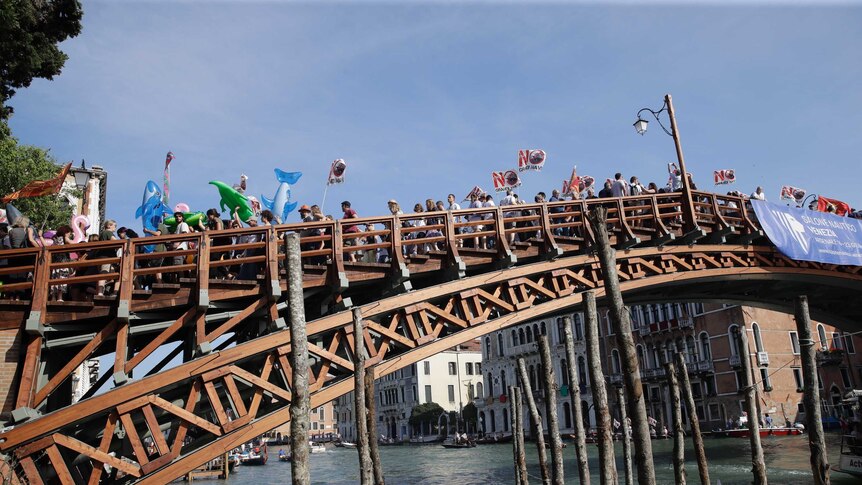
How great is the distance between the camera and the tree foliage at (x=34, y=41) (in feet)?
47.3

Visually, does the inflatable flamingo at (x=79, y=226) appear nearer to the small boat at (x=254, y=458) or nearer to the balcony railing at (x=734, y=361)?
the balcony railing at (x=734, y=361)

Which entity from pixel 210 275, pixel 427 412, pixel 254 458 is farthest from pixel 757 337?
pixel 427 412

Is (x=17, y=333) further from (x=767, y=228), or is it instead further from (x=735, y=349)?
(x=735, y=349)

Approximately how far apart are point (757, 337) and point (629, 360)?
46942mm

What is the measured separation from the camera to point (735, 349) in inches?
1976

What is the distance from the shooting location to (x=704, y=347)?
174 feet

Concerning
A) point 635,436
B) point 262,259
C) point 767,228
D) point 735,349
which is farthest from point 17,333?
point 735,349

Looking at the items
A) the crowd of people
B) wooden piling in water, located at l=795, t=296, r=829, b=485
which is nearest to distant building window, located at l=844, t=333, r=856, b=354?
the crowd of people

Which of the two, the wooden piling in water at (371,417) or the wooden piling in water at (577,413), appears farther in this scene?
the wooden piling in water at (577,413)

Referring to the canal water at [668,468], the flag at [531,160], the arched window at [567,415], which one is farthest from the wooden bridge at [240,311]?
the arched window at [567,415]

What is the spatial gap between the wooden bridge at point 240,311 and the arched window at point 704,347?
38.3 meters

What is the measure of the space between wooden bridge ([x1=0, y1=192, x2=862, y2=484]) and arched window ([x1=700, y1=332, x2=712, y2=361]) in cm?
3832

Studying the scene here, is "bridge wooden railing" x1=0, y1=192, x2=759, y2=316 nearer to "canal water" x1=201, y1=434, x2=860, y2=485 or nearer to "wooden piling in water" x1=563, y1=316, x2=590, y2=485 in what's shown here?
"wooden piling in water" x1=563, y1=316, x2=590, y2=485

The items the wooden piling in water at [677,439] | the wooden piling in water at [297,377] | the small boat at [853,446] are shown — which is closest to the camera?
the wooden piling in water at [297,377]
